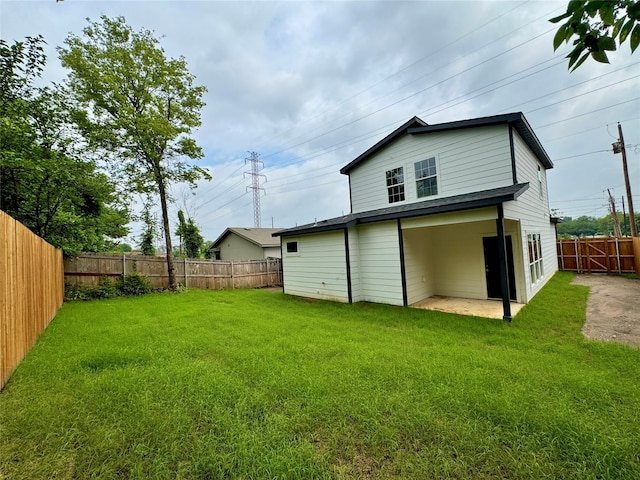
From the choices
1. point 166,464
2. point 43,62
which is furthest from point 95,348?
point 43,62

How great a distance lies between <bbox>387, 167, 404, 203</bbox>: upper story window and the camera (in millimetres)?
9734

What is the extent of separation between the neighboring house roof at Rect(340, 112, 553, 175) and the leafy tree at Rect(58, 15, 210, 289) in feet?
26.8

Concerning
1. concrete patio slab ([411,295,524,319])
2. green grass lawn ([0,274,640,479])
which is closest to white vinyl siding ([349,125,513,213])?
concrete patio slab ([411,295,524,319])

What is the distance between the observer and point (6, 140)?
617cm

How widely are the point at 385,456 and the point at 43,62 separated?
10.8m

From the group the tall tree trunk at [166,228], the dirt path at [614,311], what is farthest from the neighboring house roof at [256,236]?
the dirt path at [614,311]

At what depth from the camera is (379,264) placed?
841 centimetres

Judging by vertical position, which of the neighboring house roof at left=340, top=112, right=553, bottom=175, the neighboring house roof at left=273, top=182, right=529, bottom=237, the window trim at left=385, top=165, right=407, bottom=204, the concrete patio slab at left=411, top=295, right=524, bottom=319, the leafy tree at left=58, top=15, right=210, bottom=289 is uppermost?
the leafy tree at left=58, top=15, right=210, bottom=289

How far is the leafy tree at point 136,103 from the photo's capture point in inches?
416

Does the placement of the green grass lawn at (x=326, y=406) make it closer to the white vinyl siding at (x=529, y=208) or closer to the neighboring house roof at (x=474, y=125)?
the white vinyl siding at (x=529, y=208)

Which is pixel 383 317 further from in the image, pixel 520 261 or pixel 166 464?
pixel 166 464

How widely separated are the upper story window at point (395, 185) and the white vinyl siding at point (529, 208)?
3.43m

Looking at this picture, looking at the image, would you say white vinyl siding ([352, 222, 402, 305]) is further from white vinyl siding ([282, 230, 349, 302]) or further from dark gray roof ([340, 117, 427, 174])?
dark gray roof ([340, 117, 427, 174])

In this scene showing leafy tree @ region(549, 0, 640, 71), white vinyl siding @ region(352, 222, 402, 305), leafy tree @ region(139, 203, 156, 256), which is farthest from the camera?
leafy tree @ region(139, 203, 156, 256)
